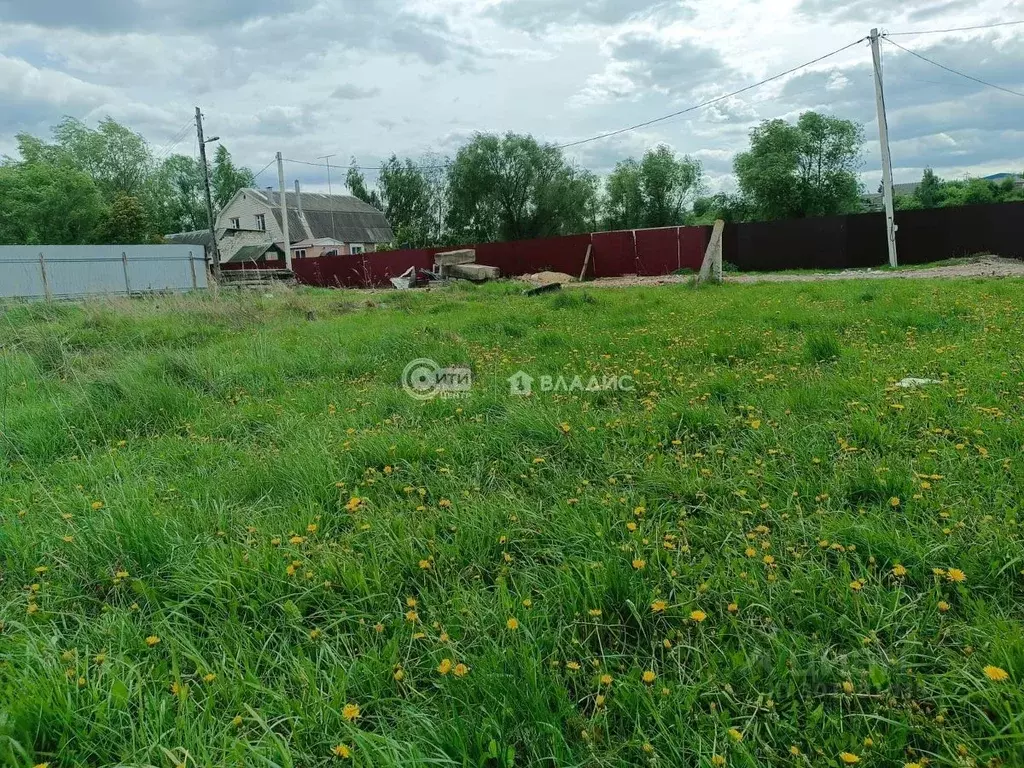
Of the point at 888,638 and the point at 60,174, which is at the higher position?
the point at 60,174

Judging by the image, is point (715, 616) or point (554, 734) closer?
point (554, 734)

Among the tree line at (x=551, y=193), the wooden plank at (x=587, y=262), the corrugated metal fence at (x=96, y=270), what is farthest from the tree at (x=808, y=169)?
the corrugated metal fence at (x=96, y=270)

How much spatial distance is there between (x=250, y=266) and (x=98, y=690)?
45.3m

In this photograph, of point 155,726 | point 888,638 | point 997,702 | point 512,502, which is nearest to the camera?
point 997,702

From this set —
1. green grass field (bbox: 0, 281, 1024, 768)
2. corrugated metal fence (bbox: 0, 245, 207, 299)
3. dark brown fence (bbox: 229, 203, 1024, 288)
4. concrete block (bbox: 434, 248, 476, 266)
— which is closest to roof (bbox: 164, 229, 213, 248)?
corrugated metal fence (bbox: 0, 245, 207, 299)

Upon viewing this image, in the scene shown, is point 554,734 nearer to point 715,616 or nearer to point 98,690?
point 715,616

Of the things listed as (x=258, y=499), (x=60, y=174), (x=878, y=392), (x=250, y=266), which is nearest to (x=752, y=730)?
(x=258, y=499)

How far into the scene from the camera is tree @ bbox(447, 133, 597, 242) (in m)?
39.4

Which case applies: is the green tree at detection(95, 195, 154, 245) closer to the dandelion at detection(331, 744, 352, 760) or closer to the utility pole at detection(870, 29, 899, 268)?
the utility pole at detection(870, 29, 899, 268)

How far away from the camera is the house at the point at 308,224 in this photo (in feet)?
163

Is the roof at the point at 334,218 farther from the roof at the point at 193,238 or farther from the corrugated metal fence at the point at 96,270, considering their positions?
the corrugated metal fence at the point at 96,270

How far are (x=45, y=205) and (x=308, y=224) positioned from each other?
17.2 m

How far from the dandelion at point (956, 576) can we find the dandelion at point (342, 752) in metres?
1.85

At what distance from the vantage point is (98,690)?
1.77m
